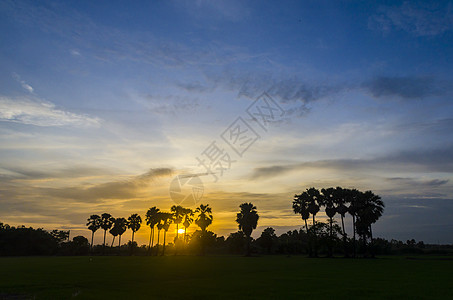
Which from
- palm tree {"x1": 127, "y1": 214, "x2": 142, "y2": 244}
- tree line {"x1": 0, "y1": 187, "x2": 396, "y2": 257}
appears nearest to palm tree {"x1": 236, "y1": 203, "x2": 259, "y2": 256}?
tree line {"x1": 0, "y1": 187, "x2": 396, "y2": 257}

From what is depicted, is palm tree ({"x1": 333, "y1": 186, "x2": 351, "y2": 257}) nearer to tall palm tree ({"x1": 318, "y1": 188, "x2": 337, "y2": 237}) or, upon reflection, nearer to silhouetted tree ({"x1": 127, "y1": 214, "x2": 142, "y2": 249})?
tall palm tree ({"x1": 318, "y1": 188, "x2": 337, "y2": 237})

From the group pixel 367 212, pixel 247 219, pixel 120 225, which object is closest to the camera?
pixel 367 212

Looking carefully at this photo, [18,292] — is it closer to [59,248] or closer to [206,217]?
[206,217]

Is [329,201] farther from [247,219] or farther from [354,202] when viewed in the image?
[247,219]

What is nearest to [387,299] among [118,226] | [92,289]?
[92,289]

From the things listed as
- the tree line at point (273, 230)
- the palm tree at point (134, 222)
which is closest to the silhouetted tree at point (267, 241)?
the tree line at point (273, 230)

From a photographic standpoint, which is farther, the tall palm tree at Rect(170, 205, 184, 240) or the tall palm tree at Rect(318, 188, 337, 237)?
the tall palm tree at Rect(170, 205, 184, 240)

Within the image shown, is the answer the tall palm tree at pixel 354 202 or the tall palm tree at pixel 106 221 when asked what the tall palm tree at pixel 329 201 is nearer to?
the tall palm tree at pixel 354 202

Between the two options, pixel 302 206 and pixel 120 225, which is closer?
pixel 302 206

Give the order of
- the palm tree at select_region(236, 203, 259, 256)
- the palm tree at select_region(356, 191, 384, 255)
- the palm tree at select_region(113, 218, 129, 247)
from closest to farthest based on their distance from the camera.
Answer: the palm tree at select_region(356, 191, 384, 255) < the palm tree at select_region(236, 203, 259, 256) < the palm tree at select_region(113, 218, 129, 247)

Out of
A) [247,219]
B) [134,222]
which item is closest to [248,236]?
[247,219]

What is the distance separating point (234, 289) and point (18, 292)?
15029 millimetres

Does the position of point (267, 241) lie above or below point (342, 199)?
below

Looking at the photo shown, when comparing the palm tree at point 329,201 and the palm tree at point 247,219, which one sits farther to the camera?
the palm tree at point 247,219
